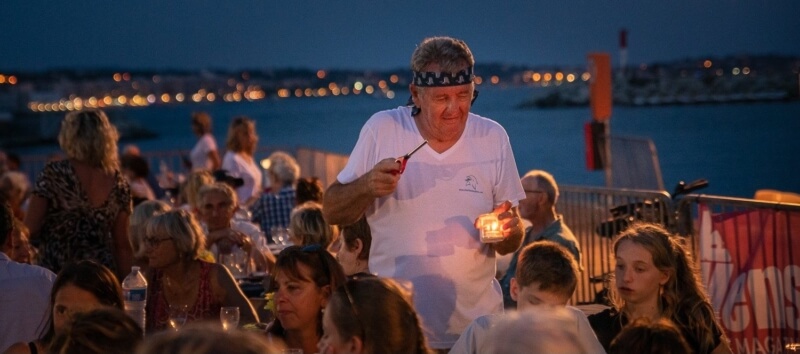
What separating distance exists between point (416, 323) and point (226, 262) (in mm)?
5081

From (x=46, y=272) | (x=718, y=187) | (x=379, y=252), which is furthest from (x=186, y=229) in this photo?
(x=718, y=187)

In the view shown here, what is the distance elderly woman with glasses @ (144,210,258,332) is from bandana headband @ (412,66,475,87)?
2.12m

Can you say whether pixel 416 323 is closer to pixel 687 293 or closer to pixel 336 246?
pixel 687 293

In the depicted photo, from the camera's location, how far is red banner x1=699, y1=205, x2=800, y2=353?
6582mm

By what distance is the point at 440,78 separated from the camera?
4.51 meters

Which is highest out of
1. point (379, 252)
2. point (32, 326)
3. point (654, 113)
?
point (654, 113)

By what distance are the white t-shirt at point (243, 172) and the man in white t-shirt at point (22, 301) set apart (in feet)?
23.8

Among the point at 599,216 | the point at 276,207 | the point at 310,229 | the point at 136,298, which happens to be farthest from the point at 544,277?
the point at 276,207

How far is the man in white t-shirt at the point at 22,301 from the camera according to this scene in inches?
207

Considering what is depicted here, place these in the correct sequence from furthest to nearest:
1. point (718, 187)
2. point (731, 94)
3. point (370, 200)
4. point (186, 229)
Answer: point (731, 94) → point (718, 187) → point (186, 229) → point (370, 200)

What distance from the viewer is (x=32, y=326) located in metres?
5.30

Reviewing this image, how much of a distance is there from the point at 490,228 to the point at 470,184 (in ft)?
0.82

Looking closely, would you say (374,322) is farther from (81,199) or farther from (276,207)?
(276,207)

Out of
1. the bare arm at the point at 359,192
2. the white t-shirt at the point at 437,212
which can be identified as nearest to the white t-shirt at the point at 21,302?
the bare arm at the point at 359,192
